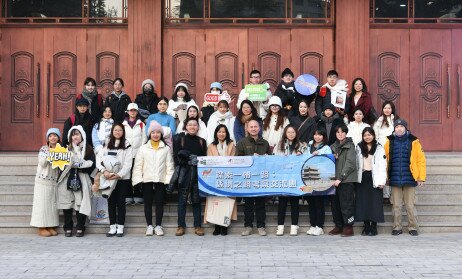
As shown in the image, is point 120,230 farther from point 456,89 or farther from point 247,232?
point 456,89

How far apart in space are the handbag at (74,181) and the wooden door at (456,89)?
7717 millimetres

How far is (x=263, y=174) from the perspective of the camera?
33.5ft

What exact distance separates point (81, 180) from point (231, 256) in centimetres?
311

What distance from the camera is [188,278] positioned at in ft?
23.6

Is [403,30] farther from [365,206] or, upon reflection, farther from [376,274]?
[376,274]

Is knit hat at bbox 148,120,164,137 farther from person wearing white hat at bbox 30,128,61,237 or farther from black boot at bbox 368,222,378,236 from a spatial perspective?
black boot at bbox 368,222,378,236

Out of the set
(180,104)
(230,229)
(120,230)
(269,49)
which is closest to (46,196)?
(120,230)

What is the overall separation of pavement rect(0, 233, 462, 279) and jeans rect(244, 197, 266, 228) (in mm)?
328

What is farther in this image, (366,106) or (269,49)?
(269,49)

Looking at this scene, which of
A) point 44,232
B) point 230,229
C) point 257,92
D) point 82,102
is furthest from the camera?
point 257,92

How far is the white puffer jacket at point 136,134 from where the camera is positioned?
35.2 feet

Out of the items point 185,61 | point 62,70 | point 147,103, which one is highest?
point 185,61

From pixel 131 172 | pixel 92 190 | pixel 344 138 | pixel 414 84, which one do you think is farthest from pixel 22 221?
pixel 414 84

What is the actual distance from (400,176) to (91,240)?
4759 mm
